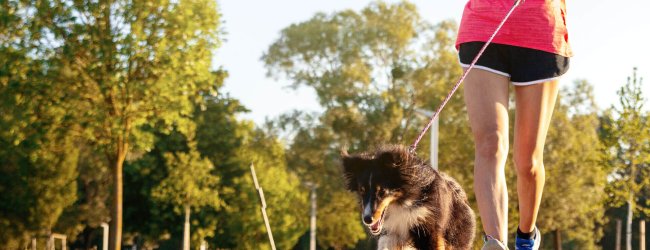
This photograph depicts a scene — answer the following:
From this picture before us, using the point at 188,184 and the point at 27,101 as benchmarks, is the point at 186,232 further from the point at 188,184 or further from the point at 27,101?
the point at 27,101

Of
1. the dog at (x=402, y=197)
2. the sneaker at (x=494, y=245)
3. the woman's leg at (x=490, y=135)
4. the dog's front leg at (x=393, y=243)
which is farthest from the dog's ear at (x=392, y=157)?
the sneaker at (x=494, y=245)

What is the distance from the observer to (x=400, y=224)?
6.28 m

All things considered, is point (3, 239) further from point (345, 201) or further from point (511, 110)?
point (511, 110)

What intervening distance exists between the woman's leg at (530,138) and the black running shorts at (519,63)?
6 centimetres

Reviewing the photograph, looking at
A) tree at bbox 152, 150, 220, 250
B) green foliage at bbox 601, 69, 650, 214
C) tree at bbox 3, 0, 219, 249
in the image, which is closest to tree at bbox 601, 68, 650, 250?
green foliage at bbox 601, 69, 650, 214

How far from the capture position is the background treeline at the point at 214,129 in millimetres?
29625

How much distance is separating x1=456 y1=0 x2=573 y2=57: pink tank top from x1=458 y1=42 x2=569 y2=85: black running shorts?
31mm

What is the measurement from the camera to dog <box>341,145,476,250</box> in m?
5.95

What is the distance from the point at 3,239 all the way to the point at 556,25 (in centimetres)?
4959

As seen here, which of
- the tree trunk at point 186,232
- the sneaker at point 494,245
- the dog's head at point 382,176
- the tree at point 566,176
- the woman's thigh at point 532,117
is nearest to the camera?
the sneaker at point 494,245

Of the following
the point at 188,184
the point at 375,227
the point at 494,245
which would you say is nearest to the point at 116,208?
the point at 188,184

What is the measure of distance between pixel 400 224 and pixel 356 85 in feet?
120

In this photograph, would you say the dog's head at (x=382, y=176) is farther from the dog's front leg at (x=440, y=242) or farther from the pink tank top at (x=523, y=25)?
the pink tank top at (x=523, y=25)

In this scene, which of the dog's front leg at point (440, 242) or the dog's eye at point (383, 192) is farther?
the dog's front leg at point (440, 242)
